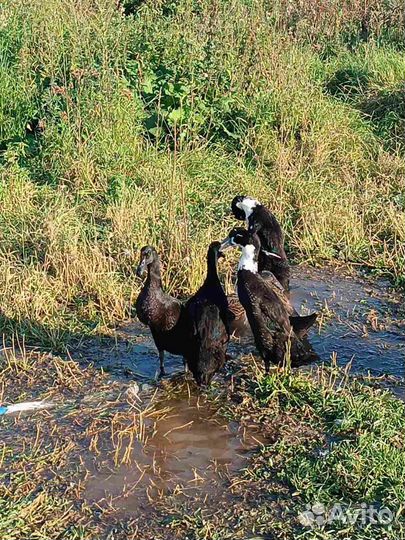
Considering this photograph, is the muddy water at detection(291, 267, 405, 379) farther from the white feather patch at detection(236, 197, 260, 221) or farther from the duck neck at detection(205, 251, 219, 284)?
the duck neck at detection(205, 251, 219, 284)

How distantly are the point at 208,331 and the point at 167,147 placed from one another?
3619mm

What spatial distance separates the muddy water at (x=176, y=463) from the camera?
14.2ft

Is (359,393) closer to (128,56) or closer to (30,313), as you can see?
(30,313)

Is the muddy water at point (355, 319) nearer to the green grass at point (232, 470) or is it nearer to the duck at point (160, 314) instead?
the green grass at point (232, 470)

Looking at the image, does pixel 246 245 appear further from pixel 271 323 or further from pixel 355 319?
pixel 355 319

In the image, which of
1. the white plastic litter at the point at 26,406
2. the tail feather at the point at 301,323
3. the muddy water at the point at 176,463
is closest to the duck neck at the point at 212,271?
the tail feather at the point at 301,323

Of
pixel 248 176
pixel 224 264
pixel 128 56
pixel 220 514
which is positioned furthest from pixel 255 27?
pixel 220 514

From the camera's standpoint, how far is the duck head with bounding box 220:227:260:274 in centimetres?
570

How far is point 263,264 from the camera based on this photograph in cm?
651

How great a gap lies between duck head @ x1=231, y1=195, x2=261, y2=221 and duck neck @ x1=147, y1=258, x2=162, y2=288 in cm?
150

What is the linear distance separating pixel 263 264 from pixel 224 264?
65cm

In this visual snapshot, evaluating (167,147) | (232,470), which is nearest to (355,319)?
(232,470)

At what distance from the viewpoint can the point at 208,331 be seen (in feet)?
17.4

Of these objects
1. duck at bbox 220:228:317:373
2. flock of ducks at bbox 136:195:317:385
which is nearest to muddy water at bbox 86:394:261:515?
flock of ducks at bbox 136:195:317:385
